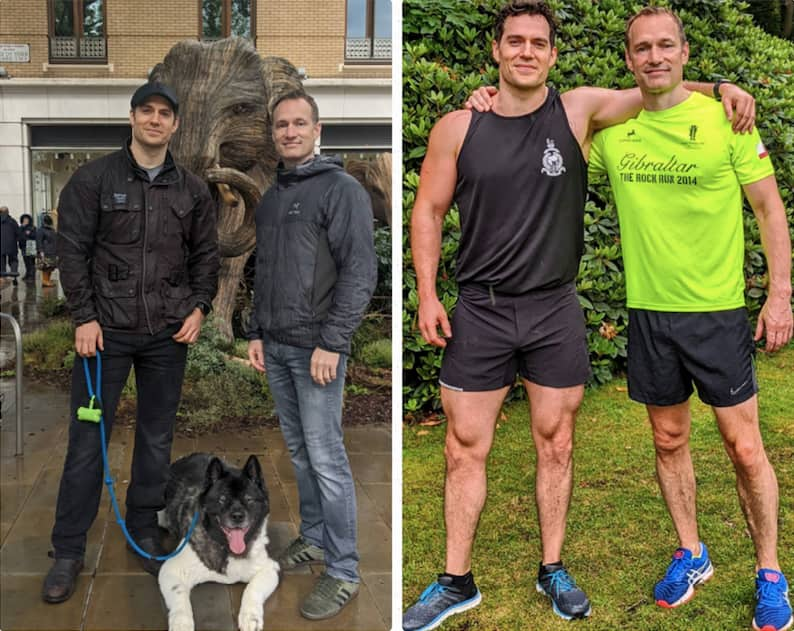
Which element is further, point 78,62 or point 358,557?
point 358,557

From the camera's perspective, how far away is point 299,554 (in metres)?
3.03

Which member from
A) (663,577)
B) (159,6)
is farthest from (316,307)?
(663,577)

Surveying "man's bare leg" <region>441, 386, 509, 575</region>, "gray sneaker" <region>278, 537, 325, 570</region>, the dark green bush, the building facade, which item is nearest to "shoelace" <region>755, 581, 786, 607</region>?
"man's bare leg" <region>441, 386, 509, 575</region>

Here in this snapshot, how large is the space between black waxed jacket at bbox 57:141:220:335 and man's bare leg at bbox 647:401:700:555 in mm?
1584

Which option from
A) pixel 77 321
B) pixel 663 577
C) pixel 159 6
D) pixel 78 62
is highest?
pixel 159 6

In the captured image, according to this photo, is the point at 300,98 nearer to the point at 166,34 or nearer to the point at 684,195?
the point at 166,34

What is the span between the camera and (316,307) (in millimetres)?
2723

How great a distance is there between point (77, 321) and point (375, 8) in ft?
4.54

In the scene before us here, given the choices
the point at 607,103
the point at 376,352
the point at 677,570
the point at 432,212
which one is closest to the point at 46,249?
the point at 432,212

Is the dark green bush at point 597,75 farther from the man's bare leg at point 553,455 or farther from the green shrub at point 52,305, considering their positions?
the green shrub at point 52,305

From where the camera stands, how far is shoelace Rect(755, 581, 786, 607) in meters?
2.69

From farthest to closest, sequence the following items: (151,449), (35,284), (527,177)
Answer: (151,449), (35,284), (527,177)

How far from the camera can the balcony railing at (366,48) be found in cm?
288

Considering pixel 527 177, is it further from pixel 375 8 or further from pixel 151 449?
pixel 151 449
